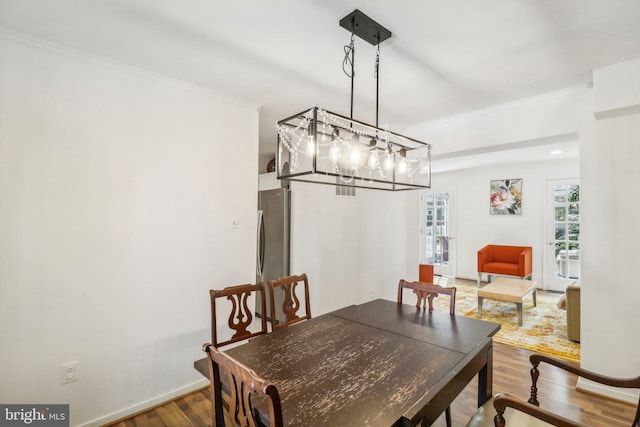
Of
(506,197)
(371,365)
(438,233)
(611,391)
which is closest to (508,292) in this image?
(611,391)

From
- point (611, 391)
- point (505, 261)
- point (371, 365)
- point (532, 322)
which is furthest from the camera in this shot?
point (505, 261)

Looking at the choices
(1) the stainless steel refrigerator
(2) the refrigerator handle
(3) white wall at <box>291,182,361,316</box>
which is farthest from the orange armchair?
(2) the refrigerator handle

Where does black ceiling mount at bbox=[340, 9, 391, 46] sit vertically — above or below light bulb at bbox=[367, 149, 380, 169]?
above

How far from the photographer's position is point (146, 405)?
90.4 inches

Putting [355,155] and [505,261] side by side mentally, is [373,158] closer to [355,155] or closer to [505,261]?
[355,155]

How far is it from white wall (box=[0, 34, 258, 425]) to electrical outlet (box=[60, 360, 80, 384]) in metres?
0.03

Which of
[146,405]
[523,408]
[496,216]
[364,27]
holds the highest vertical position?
[364,27]

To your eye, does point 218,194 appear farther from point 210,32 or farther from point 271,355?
point 271,355

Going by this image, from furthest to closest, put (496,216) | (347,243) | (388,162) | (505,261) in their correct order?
1. (496,216)
2. (505,261)
3. (347,243)
4. (388,162)

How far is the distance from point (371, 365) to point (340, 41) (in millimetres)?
1860

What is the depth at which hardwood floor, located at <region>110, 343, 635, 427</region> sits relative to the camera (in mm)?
2131

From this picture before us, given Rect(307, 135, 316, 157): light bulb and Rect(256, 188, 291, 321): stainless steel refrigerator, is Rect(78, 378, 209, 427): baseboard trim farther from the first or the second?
Rect(307, 135, 316, 157): light bulb

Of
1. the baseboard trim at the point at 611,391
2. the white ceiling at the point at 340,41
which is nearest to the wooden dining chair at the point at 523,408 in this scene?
the baseboard trim at the point at 611,391

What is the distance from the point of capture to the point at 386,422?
40.2 inches
